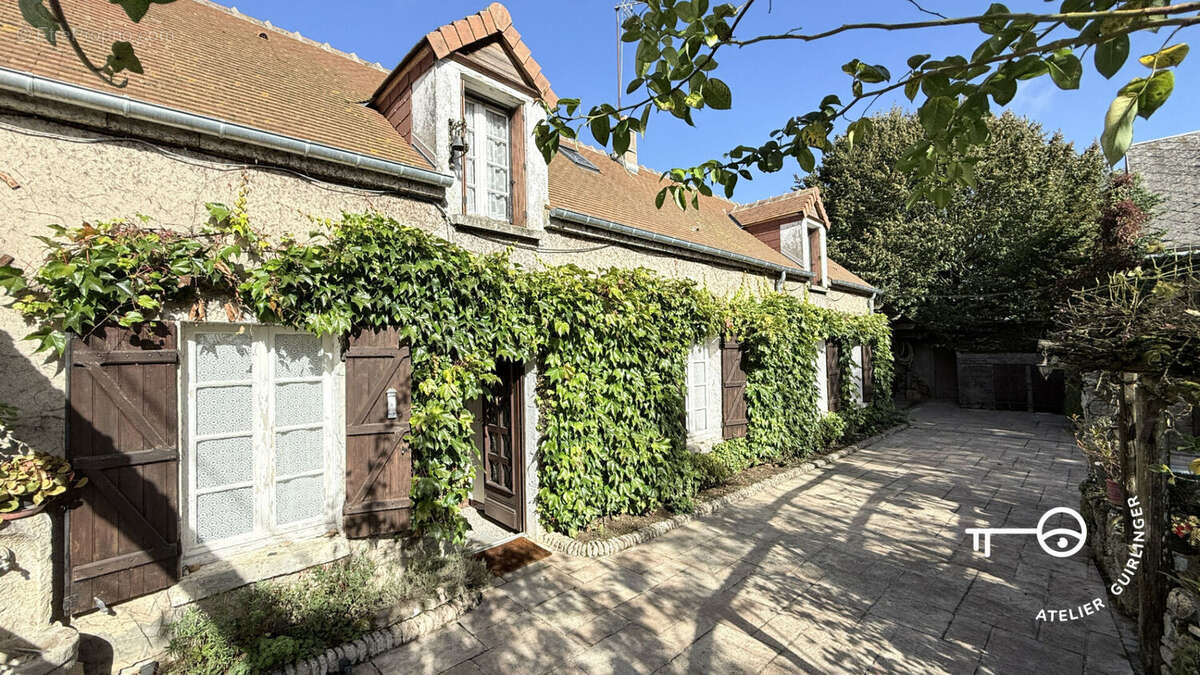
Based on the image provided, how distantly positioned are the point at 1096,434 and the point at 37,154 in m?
10.0

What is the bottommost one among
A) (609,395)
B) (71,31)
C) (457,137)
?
(609,395)

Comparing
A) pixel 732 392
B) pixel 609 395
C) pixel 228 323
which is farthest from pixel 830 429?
pixel 228 323

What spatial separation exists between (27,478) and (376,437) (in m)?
2.04

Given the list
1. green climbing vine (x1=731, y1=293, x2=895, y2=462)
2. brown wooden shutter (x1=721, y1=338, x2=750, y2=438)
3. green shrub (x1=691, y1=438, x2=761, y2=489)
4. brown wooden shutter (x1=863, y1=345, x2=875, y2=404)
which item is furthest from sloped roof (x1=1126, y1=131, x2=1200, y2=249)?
green shrub (x1=691, y1=438, x2=761, y2=489)

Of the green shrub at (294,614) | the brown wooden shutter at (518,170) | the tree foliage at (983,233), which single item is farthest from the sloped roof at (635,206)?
the tree foliage at (983,233)

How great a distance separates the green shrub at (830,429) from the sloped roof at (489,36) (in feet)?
27.3

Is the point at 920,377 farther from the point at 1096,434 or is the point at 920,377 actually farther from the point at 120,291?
the point at 120,291

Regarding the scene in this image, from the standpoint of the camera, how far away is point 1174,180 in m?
13.6

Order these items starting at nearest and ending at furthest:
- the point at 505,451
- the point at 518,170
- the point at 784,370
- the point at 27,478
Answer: the point at 27,478
the point at 518,170
the point at 505,451
the point at 784,370

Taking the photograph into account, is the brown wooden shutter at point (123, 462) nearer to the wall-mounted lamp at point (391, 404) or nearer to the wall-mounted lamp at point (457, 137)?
the wall-mounted lamp at point (391, 404)

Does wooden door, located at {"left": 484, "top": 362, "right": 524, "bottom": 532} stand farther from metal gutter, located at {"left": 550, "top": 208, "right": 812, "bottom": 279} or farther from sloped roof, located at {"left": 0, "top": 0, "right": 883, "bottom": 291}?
sloped roof, located at {"left": 0, "top": 0, "right": 883, "bottom": 291}

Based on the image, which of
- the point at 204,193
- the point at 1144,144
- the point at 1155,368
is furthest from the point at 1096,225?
the point at 204,193

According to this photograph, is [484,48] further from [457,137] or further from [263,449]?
[263,449]

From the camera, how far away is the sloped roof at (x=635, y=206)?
7312mm
